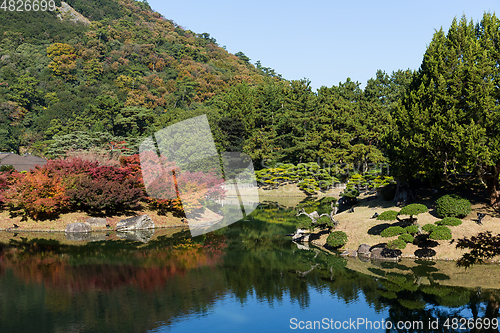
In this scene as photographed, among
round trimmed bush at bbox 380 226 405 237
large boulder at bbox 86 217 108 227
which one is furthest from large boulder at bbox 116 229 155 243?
round trimmed bush at bbox 380 226 405 237

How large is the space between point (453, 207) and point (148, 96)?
3108 inches

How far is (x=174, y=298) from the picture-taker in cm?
1461

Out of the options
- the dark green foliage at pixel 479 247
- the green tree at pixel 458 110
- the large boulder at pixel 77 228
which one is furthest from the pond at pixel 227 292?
the green tree at pixel 458 110

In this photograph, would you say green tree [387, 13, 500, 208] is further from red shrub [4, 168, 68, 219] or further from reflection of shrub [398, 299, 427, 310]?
red shrub [4, 168, 68, 219]

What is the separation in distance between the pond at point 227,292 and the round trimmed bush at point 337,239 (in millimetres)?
745

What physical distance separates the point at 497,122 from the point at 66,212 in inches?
1147

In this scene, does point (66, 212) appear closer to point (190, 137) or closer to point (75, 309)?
point (75, 309)

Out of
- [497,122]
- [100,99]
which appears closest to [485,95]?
[497,122]

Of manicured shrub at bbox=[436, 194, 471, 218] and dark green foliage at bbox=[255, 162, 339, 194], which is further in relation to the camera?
dark green foliage at bbox=[255, 162, 339, 194]

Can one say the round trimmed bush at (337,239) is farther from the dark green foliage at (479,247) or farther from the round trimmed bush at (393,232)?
the dark green foliage at (479,247)

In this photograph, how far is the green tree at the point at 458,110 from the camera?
20.5m

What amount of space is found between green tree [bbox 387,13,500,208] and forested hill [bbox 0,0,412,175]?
5.42 m

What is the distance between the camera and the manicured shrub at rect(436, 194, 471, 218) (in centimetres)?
2072

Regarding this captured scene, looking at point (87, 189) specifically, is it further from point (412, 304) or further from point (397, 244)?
point (412, 304)
